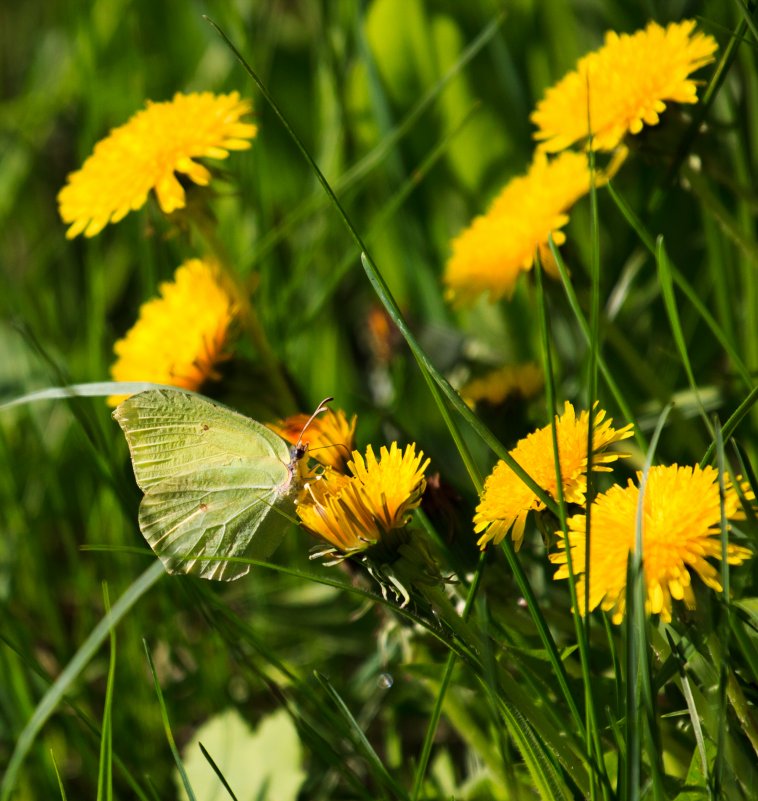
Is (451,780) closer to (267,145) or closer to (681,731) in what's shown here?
(681,731)

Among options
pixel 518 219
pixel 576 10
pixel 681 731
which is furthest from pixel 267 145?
pixel 681 731

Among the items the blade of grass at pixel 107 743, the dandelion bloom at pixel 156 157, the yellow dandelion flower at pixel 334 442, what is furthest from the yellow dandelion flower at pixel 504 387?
the blade of grass at pixel 107 743

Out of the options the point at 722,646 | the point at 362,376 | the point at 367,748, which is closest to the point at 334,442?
the point at 367,748

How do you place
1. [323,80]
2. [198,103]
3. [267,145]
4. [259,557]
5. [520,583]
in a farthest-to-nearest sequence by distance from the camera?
[267,145] < [323,80] < [198,103] < [259,557] < [520,583]

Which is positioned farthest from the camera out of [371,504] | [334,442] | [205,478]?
[205,478]

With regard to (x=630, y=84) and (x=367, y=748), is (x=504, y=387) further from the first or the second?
(x=367, y=748)
